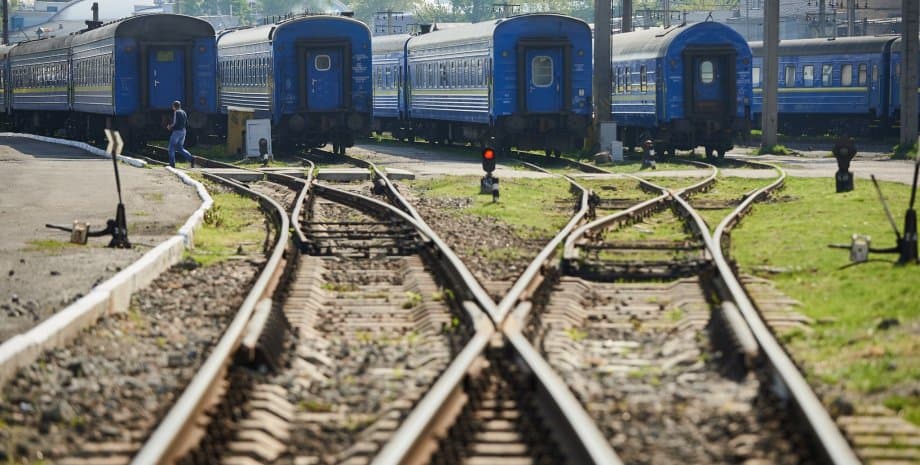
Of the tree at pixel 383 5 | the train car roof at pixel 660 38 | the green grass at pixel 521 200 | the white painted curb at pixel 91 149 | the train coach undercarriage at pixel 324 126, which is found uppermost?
the tree at pixel 383 5

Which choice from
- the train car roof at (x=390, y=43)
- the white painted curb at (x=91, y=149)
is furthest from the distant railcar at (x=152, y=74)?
the train car roof at (x=390, y=43)

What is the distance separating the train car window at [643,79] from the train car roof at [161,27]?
10.6m

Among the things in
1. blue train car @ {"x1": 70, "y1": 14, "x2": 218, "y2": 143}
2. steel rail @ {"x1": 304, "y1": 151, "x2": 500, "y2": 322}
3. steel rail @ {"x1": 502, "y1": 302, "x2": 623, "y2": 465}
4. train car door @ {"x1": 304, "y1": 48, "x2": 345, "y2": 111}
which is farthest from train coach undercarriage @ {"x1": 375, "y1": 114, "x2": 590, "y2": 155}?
steel rail @ {"x1": 502, "y1": 302, "x2": 623, "y2": 465}

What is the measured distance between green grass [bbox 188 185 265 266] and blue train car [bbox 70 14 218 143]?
539 inches

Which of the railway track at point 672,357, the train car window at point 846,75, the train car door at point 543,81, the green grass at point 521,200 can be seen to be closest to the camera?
the railway track at point 672,357

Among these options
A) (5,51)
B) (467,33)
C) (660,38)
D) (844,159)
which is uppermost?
(5,51)

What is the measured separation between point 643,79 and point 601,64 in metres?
2.10

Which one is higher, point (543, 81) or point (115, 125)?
point (543, 81)

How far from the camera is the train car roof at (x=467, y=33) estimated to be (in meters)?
34.9

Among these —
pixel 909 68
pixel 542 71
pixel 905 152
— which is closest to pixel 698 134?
pixel 542 71

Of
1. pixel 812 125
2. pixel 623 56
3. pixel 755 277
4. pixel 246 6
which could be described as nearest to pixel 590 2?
pixel 246 6

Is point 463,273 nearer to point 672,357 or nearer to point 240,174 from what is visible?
point 672,357

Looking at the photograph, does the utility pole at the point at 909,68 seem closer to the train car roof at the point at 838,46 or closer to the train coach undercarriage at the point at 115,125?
the train car roof at the point at 838,46

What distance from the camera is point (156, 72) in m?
36.8
